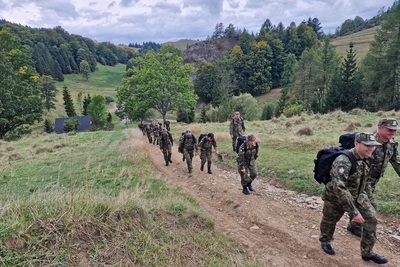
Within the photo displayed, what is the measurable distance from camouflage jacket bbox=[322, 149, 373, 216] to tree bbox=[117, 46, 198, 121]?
105ft

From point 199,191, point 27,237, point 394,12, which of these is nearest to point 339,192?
point 27,237

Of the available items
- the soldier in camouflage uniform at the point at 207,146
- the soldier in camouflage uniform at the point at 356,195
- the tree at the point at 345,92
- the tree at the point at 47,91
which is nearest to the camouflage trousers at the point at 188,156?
the soldier in camouflage uniform at the point at 207,146

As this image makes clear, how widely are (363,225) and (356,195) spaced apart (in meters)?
0.51

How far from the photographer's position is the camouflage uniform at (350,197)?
443 cm

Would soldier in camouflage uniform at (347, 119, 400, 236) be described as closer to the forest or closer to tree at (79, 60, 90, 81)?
the forest

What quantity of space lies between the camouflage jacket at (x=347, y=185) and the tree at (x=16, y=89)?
1531 inches

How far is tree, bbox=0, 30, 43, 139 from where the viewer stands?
34.5 meters

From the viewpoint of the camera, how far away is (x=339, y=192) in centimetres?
443

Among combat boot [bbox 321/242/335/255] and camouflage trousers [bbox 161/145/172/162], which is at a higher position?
combat boot [bbox 321/242/335/255]

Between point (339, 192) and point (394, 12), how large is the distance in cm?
4306

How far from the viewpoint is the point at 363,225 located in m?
4.73

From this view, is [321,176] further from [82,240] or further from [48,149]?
[48,149]

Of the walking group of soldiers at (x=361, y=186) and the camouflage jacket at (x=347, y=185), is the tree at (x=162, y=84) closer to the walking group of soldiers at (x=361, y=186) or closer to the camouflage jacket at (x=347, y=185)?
the walking group of soldiers at (x=361, y=186)

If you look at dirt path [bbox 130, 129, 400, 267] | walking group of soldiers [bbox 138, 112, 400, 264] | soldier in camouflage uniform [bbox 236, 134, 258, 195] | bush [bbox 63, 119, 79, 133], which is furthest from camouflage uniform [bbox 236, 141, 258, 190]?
bush [bbox 63, 119, 79, 133]
